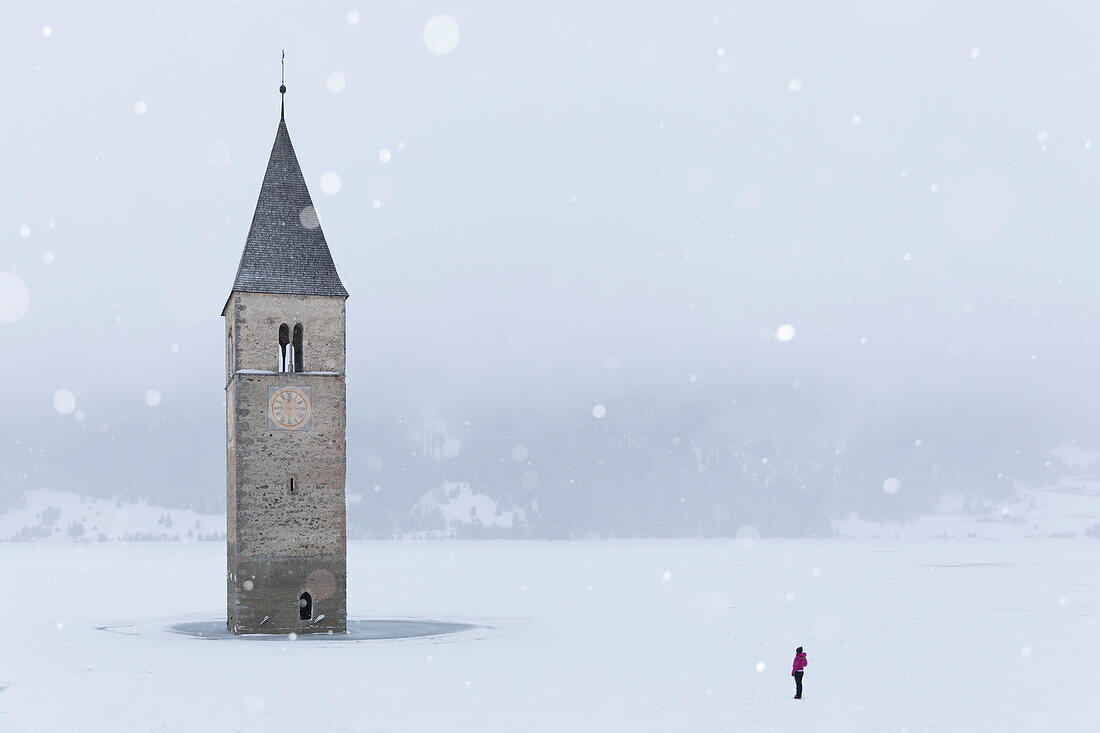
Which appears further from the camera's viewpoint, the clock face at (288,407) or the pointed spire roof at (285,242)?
→ the pointed spire roof at (285,242)

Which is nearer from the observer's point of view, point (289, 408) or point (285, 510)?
point (285, 510)

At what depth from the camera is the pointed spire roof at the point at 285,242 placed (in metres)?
43.7

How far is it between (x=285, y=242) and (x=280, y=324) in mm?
3322

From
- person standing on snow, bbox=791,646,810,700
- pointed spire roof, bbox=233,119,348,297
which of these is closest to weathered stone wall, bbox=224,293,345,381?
pointed spire roof, bbox=233,119,348,297

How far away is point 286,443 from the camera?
4266cm

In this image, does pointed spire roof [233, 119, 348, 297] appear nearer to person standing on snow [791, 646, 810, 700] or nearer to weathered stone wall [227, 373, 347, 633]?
weathered stone wall [227, 373, 347, 633]

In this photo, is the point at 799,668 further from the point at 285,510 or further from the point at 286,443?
the point at 286,443

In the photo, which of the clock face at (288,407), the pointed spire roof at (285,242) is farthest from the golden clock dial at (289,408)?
the pointed spire roof at (285,242)

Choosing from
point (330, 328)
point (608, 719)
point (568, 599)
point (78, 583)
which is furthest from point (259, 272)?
point (78, 583)

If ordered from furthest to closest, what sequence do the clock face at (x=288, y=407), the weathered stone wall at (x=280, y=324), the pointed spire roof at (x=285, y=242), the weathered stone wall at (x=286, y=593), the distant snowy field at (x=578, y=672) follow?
the pointed spire roof at (x=285, y=242) < the weathered stone wall at (x=280, y=324) < the clock face at (x=288, y=407) < the weathered stone wall at (x=286, y=593) < the distant snowy field at (x=578, y=672)

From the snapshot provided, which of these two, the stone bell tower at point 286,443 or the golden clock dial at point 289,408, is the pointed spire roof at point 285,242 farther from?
the golden clock dial at point 289,408

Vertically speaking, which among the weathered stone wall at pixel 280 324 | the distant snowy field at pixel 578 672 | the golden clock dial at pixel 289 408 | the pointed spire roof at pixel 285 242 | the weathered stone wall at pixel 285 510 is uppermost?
the pointed spire roof at pixel 285 242

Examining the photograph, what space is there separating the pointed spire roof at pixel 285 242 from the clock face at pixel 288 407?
3.68 metres

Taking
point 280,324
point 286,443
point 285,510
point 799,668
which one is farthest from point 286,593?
point 799,668
